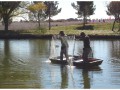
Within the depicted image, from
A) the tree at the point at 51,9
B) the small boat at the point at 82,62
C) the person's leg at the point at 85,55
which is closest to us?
the person's leg at the point at 85,55

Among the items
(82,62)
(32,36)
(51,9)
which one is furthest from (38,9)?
(82,62)

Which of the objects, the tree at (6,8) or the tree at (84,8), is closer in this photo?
the tree at (6,8)

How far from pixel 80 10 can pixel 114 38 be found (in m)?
23.2

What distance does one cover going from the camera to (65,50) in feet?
70.7

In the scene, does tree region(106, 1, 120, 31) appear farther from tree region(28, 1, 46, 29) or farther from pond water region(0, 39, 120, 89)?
pond water region(0, 39, 120, 89)

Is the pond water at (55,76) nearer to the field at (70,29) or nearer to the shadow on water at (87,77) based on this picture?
the shadow on water at (87,77)

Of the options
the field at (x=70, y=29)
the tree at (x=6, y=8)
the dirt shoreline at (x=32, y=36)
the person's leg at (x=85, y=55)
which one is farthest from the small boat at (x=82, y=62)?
the tree at (x=6, y=8)

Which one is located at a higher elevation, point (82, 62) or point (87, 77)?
point (82, 62)

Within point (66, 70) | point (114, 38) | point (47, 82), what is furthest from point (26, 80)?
point (114, 38)

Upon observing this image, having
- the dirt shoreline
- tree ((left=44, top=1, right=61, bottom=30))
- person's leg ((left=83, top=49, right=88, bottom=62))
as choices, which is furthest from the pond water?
tree ((left=44, top=1, right=61, bottom=30))

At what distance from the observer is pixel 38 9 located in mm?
65125

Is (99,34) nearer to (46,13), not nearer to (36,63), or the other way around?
(46,13)

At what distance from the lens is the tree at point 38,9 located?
2518 inches

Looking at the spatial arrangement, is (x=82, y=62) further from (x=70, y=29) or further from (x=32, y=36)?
(x=70, y=29)
